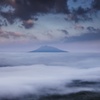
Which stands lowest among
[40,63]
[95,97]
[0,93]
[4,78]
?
[95,97]

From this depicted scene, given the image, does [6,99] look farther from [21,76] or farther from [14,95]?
[21,76]

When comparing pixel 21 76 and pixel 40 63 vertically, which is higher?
pixel 40 63

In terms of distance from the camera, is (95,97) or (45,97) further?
(45,97)

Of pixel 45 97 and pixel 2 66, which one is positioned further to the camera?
pixel 2 66

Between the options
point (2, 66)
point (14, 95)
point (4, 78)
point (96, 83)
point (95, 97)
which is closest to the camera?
point (95, 97)

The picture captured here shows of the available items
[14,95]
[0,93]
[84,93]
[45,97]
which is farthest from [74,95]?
[0,93]

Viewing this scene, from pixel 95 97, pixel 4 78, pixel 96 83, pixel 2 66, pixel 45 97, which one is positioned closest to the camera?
pixel 95 97

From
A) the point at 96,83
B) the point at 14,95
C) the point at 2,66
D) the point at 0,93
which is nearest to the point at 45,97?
the point at 14,95

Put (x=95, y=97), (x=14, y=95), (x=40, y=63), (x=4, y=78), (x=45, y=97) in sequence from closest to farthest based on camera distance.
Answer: (x=95, y=97)
(x=45, y=97)
(x=14, y=95)
(x=4, y=78)
(x=40, y=63)

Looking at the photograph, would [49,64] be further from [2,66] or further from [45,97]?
[45,97]
